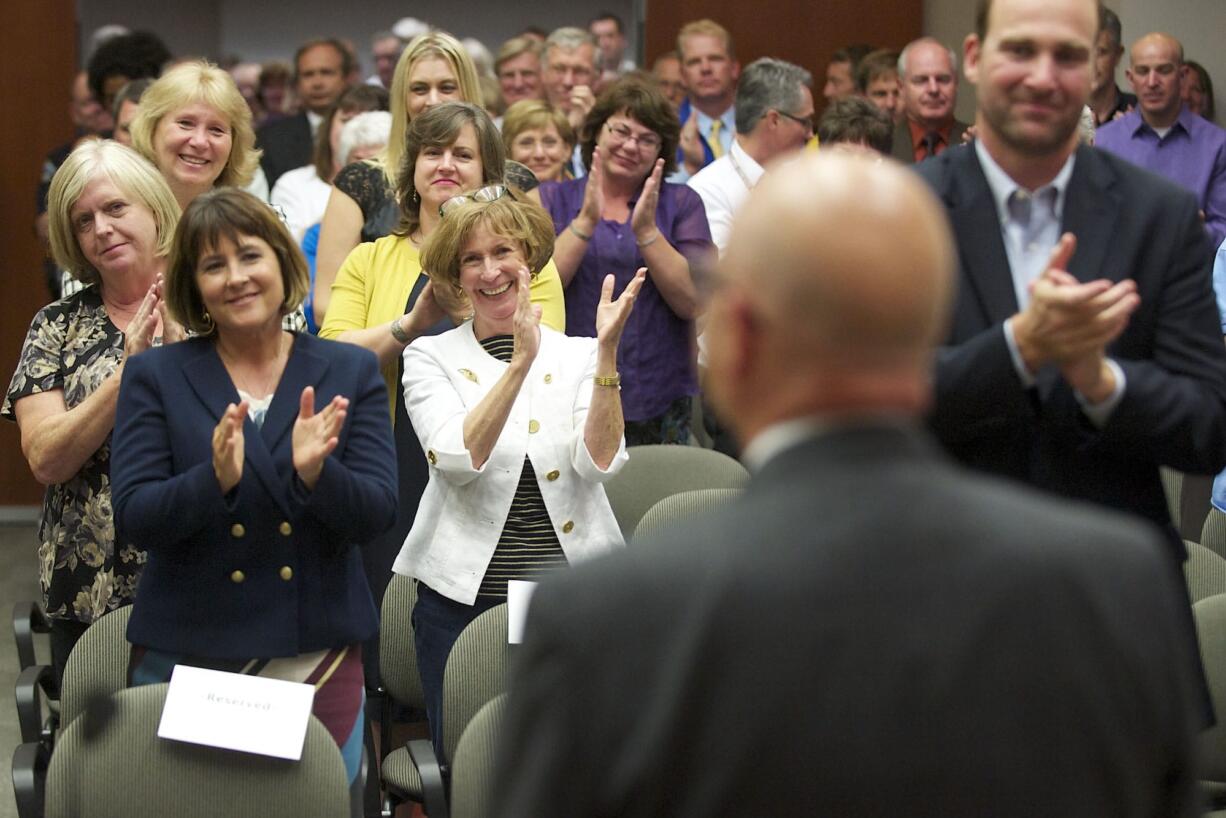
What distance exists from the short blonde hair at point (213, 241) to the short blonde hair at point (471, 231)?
0.50 meters

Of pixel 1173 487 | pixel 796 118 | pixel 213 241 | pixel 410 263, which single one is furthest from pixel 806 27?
pixel 213 241

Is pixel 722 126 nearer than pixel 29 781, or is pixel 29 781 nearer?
pixel 29 781

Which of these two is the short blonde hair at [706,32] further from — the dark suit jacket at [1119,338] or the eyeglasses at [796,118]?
the dark suit jacket at [1119,338]

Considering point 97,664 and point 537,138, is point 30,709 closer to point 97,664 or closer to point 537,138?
point 97,664

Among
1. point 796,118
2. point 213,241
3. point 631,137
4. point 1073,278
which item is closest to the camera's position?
point 1073,278

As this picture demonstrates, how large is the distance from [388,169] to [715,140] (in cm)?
289

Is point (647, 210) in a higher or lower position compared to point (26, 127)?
higher

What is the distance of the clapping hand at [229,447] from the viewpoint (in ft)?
8.68

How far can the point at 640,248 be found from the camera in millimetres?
4633

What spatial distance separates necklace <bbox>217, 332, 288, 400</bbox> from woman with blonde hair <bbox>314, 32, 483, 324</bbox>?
1340 millimetres

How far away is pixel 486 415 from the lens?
10.4 ft

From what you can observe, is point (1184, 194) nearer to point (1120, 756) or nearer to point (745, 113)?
point (1120, 756)

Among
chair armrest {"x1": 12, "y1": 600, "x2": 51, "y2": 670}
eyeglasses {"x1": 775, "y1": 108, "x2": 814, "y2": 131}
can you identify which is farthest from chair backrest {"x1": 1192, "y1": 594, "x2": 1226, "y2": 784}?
eyeglasses {"x1": 775, "y1": 108, "x2": 814, "y2": 131}

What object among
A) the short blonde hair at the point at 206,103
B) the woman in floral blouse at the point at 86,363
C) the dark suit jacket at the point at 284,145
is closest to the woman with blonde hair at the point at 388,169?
the short blonde hair at the point at 206,103
